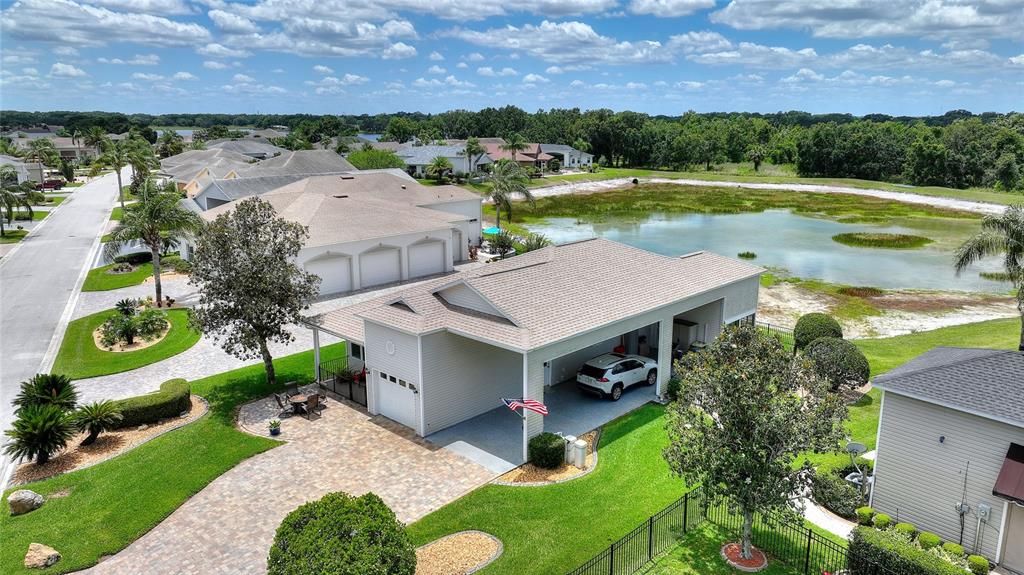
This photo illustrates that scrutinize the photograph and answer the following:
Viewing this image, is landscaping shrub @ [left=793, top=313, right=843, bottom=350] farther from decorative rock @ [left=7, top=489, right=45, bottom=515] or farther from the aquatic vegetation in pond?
the aquatic vegetation in pond

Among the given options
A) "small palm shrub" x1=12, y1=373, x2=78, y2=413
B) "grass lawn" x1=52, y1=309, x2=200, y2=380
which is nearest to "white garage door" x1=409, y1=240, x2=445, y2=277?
"grass lawn" x1=52, y1=309, x2=200, y2=380

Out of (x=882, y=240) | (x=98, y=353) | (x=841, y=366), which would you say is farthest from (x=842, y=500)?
Result: (x=882, y=240)

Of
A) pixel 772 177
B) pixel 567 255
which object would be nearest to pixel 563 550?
pixel 567 255

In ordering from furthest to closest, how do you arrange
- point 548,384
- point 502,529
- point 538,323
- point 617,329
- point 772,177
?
point 772,177 < point 548,384 < point 617,329 < point 538,323 < point 502,529

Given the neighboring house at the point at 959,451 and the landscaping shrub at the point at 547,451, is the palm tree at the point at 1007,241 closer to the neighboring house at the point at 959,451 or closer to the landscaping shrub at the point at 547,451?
the neighboring house at the point at 959,451

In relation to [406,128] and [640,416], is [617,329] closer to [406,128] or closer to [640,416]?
[640,416]

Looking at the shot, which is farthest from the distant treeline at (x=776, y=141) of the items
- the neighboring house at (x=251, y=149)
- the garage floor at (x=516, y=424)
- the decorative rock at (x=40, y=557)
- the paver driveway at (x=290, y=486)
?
the decorative rock at (x=40, y=557)
